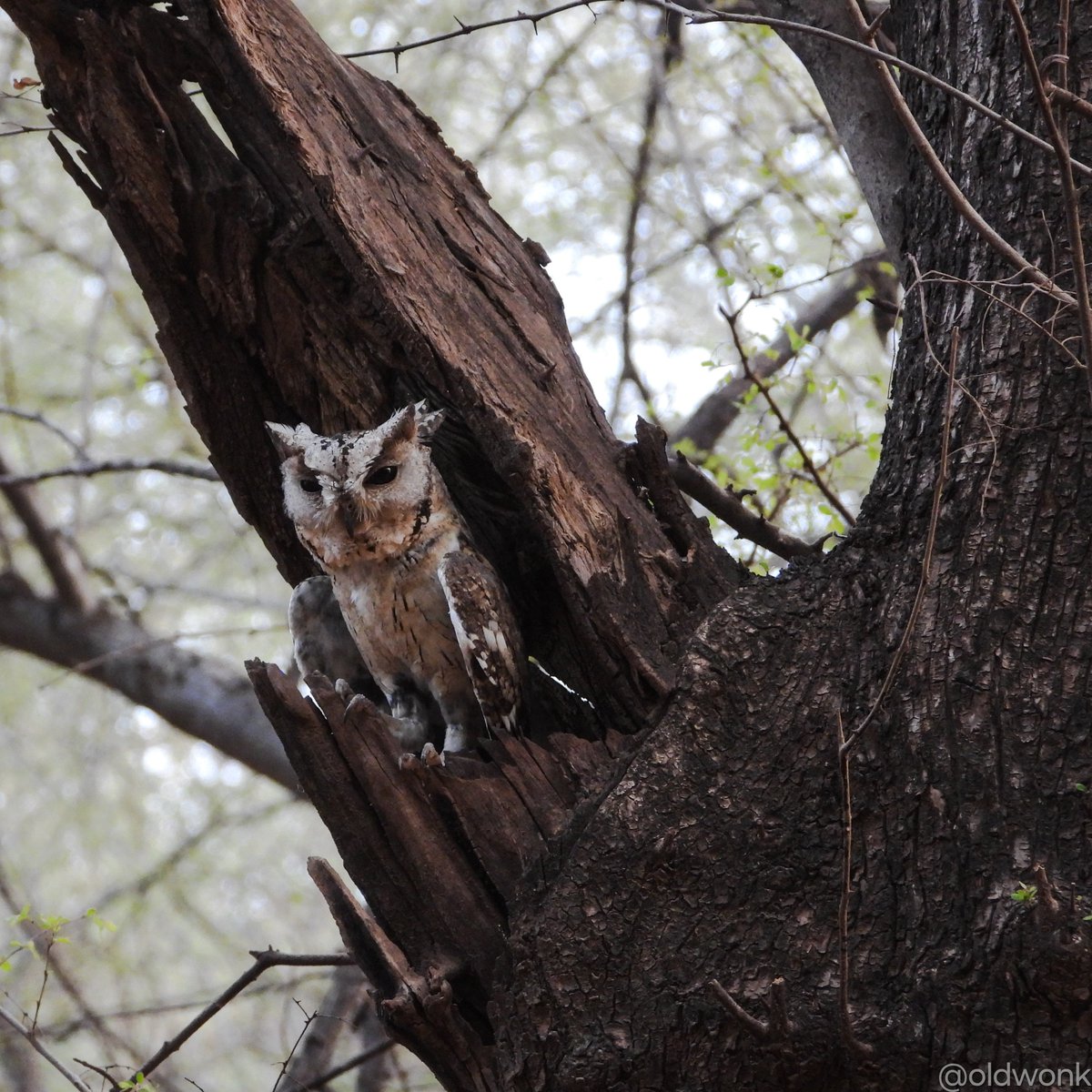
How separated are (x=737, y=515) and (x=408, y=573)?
1053 millimetres

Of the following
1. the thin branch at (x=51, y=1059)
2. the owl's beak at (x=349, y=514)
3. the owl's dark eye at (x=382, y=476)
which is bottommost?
the thin branch at (x=51, y=1059)

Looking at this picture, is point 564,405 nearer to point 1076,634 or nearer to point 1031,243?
point 1031,243

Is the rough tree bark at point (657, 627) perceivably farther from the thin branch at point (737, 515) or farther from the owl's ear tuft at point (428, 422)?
the thin branch at point (737, 515)

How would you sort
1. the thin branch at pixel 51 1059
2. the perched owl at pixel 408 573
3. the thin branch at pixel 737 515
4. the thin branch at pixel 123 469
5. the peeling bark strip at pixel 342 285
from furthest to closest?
1. the thin branch at pixel 123 469
2. the thin branch at pixel 737 515
3. the perched owl at pixel 408 573
4. the peeling bark strip at pixel 342 285
5. the thin branch at pixel 51 1059

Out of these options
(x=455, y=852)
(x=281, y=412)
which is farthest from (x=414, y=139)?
(x=455, y=852)

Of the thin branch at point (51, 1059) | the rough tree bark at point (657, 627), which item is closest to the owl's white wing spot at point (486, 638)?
the rough tree bark at point (657, 627)

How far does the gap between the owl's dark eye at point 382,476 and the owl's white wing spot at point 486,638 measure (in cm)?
28

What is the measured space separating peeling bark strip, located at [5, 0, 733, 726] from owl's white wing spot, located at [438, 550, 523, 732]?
0.18m

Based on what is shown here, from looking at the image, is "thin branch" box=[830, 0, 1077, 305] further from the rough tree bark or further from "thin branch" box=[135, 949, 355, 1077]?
"thin branch" box=[135, 949, 355, 1077]

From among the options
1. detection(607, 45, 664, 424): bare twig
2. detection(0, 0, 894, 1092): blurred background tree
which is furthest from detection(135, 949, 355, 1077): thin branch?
detection(607, 45, 664, 424): bare twig

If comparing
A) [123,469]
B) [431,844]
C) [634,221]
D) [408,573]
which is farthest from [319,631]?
[634,221]

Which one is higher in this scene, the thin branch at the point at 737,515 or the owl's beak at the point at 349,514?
the thin branch at the point at 737,515

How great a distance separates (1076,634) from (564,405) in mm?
1469

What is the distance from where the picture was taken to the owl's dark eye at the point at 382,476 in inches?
131
